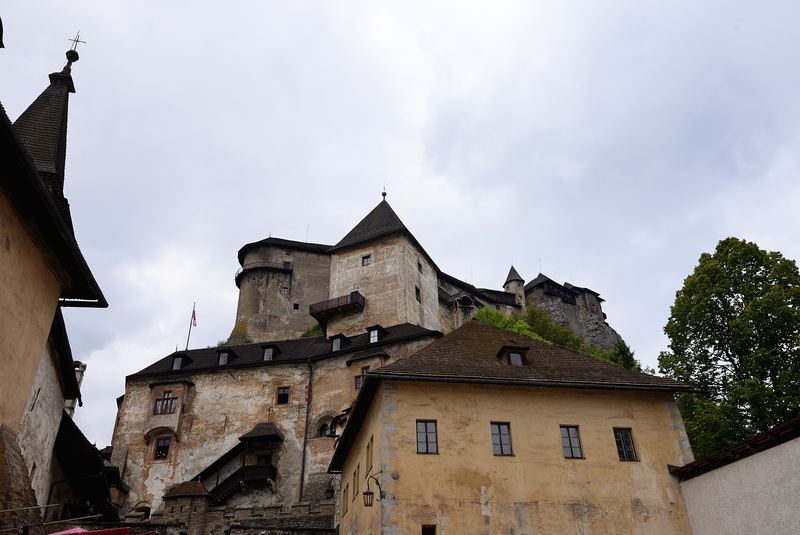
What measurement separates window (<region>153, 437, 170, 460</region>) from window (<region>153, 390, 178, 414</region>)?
1.77 meters

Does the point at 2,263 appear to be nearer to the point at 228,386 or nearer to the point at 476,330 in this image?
the point at 476,330

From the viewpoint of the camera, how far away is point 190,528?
2608cm

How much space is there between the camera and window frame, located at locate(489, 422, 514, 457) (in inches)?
650

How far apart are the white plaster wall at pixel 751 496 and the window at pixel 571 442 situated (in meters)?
2.99

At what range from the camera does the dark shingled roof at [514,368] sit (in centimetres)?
1723

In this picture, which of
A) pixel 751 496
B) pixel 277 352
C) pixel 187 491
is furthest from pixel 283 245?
pixel 751 496

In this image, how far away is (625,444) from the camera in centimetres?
1722

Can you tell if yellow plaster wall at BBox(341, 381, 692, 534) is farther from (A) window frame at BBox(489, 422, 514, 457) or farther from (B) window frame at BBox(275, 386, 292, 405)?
(B) window frame at BBox(275, 386, 292, 405)

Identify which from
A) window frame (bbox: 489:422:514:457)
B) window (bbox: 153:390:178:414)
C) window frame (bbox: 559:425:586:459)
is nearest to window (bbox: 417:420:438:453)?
window frame (bbox: 489:422:514:457)

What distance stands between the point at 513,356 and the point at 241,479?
2265 centimetres

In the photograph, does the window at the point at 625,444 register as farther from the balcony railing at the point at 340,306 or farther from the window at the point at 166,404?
the balcony railing at the point at 340,306

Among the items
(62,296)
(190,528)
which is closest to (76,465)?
(190,528)

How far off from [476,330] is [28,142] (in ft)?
46.6

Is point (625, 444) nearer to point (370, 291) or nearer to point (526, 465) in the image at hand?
point (526, 465)
